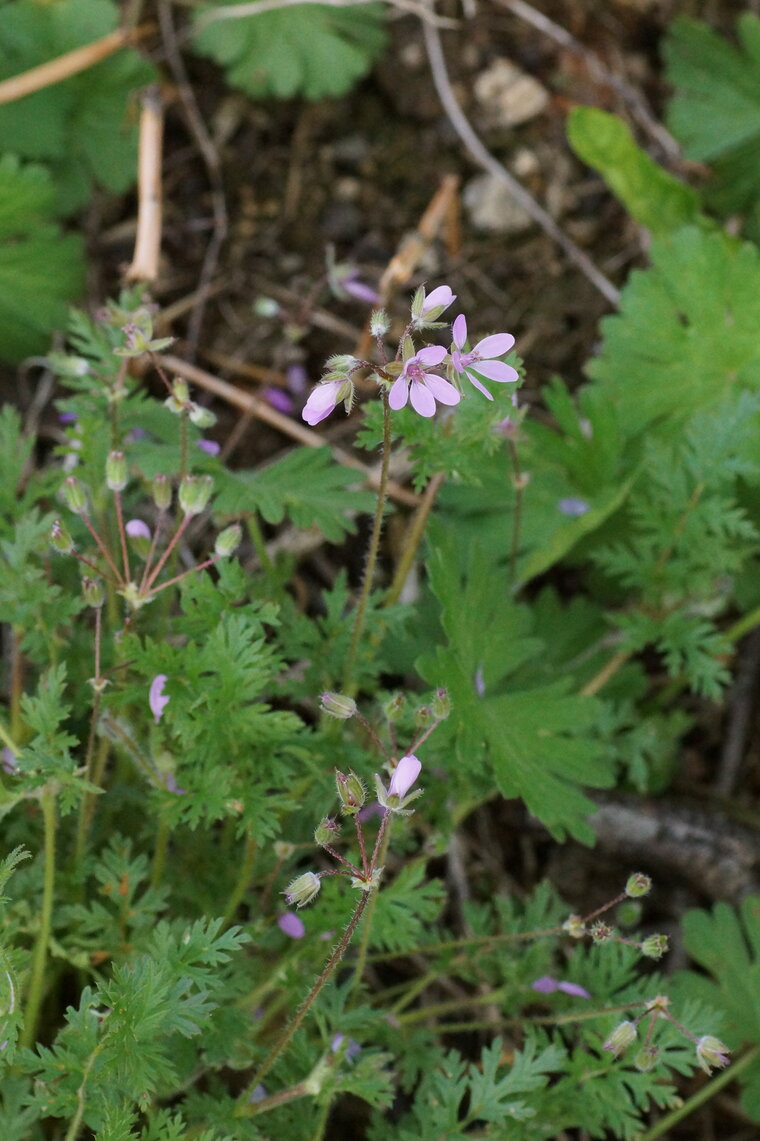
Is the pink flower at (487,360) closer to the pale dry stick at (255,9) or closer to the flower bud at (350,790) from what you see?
the flower bud at (350,790)

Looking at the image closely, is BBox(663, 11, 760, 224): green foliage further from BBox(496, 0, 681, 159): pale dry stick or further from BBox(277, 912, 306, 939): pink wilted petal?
BBox(277, 912, 306, 939): pink wilted petal

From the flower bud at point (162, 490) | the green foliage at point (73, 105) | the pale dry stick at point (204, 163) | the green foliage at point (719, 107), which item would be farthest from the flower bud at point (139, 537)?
the green foliage at point (719, 107)

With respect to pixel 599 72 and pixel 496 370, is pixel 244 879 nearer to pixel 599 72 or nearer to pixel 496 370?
pixel 496 370

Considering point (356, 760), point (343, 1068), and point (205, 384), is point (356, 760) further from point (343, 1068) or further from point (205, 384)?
point (205, 384)

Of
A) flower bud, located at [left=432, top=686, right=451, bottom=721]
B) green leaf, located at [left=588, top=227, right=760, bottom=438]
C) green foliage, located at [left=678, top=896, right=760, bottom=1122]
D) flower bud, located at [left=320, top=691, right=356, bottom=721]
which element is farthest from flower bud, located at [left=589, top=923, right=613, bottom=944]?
green leaf, located at [left=588, top=227, right=760, bottom=438]

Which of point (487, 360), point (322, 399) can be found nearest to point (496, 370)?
point (487, 360)

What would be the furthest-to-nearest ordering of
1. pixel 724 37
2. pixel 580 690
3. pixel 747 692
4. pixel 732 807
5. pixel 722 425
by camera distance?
1. pixel 724 37
2. pixel 747 692
3. pixel 732 807
4. pixel 580 690
5. pixel 722 425

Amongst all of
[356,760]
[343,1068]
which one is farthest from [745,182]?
[343,1068]
